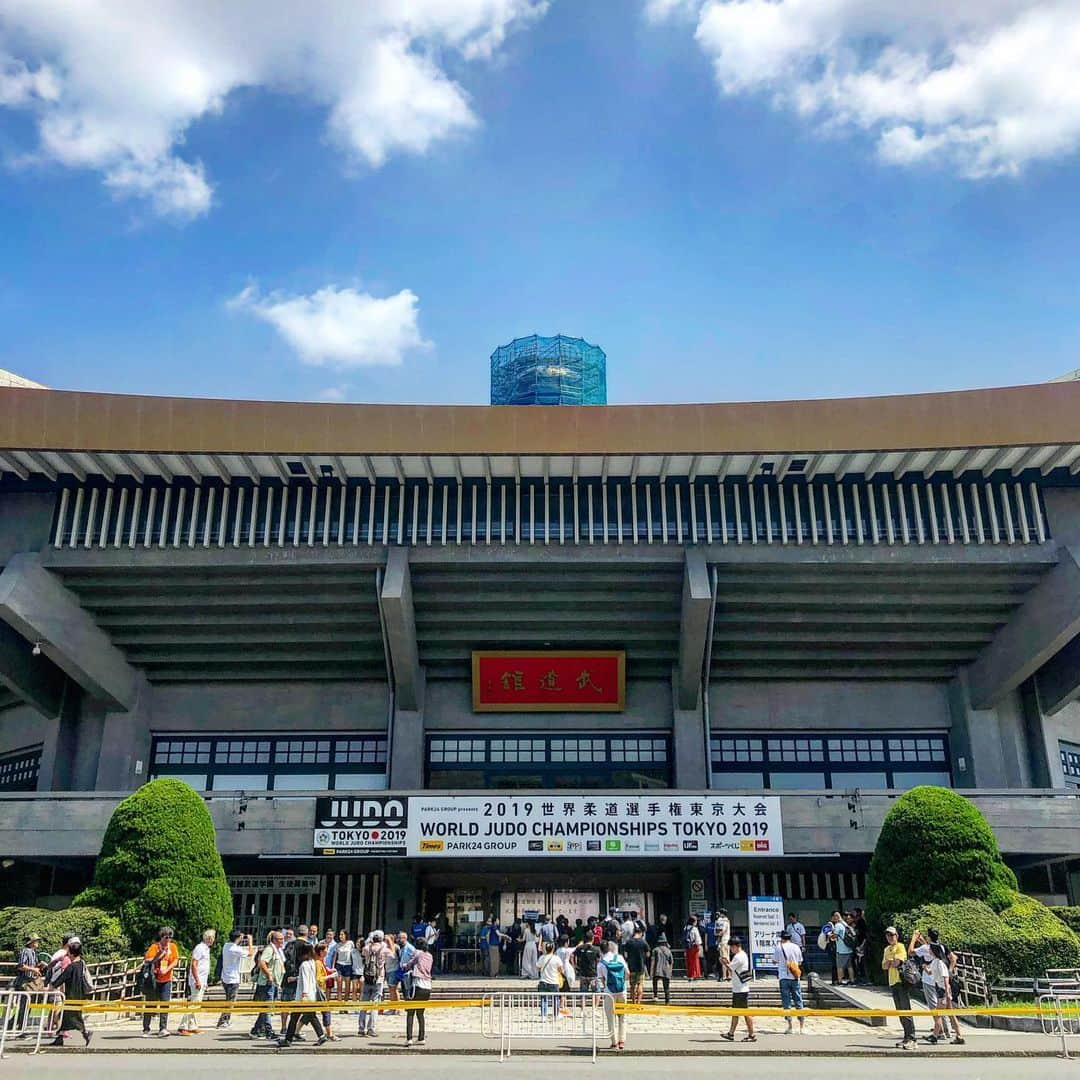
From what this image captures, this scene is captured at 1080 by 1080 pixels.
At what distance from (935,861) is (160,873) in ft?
50.0

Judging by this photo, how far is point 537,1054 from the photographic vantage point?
15.6 m

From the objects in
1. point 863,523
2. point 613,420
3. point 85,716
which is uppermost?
point 613,420

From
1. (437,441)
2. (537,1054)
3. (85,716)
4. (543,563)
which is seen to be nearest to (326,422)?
(437,441)

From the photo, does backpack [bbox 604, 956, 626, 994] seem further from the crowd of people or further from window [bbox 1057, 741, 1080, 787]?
window [bbox 1057, 741, 1080, 787]

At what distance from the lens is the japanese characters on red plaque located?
1300 inches

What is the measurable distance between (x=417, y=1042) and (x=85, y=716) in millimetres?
21127

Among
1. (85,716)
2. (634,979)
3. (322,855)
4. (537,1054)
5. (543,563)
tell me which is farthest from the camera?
(85,716)

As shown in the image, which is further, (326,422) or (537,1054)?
(326,422)

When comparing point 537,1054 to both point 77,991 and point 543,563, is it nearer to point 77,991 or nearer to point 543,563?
point 77,991

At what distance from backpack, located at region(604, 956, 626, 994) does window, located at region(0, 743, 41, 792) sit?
22027mm

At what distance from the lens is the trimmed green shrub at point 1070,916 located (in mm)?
21544

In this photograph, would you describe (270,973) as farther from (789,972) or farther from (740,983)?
(789,972)

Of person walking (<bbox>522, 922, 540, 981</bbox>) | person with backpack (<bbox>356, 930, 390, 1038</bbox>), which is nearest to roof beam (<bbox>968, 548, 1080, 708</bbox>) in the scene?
person walking (<bbox>522, 922, 540, 981</bbox>)

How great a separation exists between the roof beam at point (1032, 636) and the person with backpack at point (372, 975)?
763 inches
